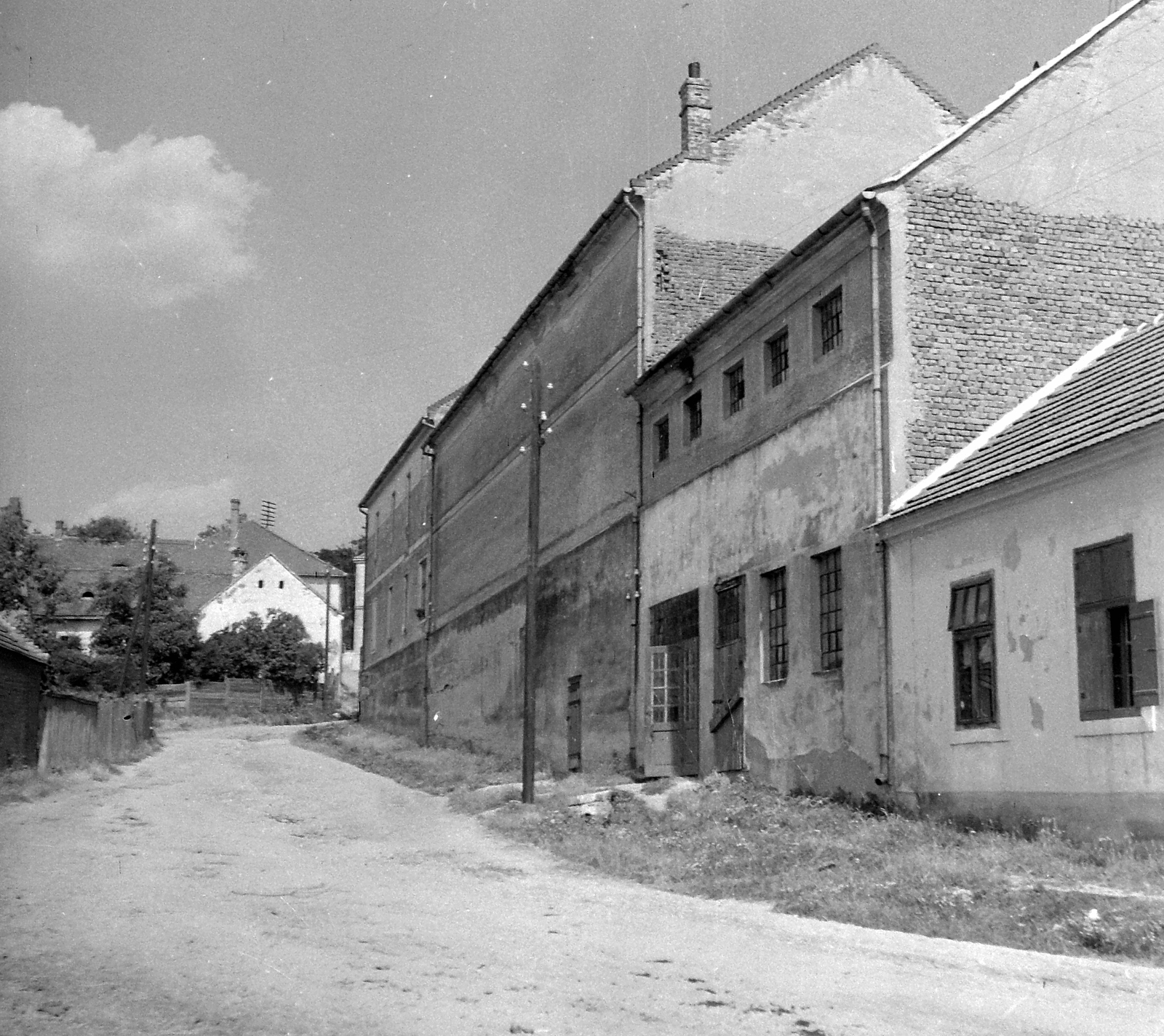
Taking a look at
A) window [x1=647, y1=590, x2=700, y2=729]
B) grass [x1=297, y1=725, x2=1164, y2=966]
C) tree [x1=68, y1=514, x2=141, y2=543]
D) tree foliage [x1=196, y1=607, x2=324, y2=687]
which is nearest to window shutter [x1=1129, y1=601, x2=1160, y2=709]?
grass [x1=297, y1=725, x2=1164, y2=966]

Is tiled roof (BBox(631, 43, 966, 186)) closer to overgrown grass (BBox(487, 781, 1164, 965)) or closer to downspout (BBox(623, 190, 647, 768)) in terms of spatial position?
downspout (BBox(623, 190, 647, 768))

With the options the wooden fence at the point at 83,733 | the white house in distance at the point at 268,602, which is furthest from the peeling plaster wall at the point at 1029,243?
the white house in distance at the point at 268,602

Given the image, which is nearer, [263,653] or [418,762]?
[418,762]

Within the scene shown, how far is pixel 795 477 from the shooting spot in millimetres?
18844

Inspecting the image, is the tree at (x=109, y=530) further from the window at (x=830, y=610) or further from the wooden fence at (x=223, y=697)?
the window at (x=830, y=610)

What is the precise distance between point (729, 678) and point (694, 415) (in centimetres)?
454

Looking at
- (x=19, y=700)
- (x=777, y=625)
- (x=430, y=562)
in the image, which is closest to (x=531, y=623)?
(x=777, y=625)

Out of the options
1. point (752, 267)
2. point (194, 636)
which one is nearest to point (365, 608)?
point (194, 636)

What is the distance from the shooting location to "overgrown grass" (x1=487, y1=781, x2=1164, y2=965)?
32.3 feet

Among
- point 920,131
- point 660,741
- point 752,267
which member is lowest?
point 660,741

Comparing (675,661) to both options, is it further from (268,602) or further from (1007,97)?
(268,602)

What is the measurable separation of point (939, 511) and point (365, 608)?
46381mm

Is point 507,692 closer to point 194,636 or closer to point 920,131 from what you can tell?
point 920,131

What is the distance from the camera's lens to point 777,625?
19406 mm
